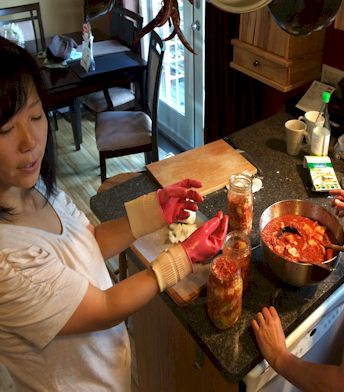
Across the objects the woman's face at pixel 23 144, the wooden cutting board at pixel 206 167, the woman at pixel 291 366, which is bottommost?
the woman at pixel 291 366

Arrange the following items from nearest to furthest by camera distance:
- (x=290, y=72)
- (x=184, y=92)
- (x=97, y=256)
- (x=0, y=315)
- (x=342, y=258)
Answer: (x=0, y=315) → (x=97, y=256) → (x=342, y=258) → (x=290, y=72) → (x=184, y=92)

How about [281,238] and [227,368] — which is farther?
[281,238]

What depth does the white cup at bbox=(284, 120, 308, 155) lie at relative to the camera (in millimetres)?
1688

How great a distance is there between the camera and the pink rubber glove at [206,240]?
1.09 metres

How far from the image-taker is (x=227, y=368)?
1.04m

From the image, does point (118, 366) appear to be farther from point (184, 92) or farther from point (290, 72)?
point (184, 92)

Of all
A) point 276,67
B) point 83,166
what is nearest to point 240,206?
point 276,67

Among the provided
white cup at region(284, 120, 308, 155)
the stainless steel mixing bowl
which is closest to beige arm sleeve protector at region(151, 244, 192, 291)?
the stainless steel mixing bowl

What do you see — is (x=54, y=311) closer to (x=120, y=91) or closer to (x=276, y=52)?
(x=276, y=52)

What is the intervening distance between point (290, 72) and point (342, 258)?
80 centimetres

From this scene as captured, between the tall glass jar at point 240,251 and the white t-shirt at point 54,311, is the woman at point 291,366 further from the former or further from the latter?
the white t-shirt at point 54,311

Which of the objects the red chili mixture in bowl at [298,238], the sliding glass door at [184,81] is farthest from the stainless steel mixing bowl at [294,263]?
the sliding glass door at [184,81]

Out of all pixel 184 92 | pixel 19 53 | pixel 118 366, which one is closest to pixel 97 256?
pixel 118 366

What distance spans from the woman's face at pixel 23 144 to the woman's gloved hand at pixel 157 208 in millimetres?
376
